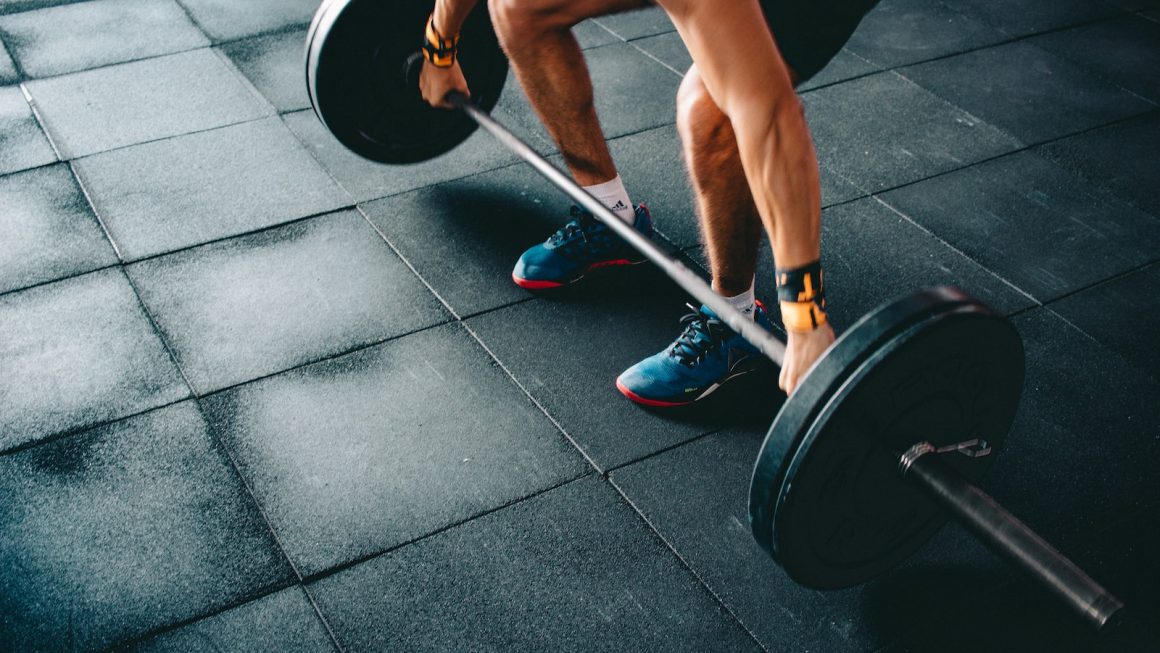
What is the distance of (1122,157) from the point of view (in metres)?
2.59

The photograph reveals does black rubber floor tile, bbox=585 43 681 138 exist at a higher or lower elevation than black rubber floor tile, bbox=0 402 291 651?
higher

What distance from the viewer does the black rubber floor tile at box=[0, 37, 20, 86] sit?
276cm

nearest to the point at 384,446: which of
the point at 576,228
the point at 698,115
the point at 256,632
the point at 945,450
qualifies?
the point at 256,632

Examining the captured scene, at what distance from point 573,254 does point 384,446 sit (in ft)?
1.95

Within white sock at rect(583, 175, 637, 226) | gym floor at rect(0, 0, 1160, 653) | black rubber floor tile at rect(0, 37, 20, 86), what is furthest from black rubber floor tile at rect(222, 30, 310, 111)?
white sock at rect(583, 175, 637, 226)

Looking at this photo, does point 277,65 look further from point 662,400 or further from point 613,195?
point 662,400

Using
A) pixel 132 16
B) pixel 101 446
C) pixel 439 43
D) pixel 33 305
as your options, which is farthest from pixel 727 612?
pixel 132 16

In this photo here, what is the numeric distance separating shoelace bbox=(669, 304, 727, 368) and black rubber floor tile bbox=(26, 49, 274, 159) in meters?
1.44

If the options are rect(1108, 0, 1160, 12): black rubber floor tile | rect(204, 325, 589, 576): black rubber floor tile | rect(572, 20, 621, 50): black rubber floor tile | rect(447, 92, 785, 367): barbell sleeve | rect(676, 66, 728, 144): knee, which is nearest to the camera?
rect(447, 92, 785, 367): barbell sleeve

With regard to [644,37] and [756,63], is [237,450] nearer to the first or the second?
[756,63]

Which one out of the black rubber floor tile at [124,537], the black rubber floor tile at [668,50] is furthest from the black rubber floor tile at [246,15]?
the black rubber floor tile at [124,537]

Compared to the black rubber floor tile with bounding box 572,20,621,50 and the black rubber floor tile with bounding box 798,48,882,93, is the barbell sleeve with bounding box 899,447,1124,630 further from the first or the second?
the black rubber floor tile with bounding box 572,20,621,50

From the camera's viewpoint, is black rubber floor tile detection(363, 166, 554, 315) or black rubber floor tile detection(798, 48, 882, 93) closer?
black rubber floor tile detection(363, 166, 554, 315)

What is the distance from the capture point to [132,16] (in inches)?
124
